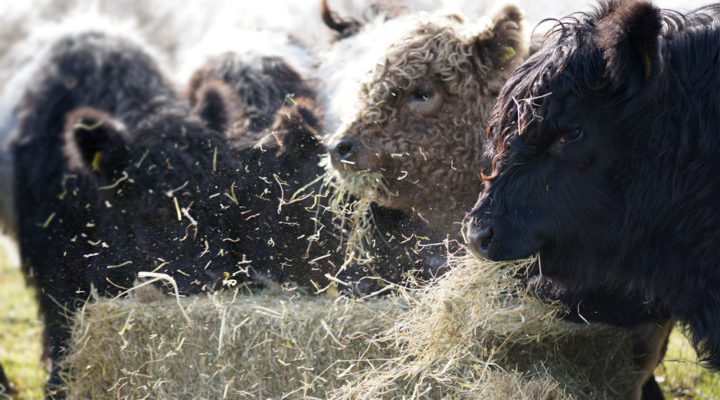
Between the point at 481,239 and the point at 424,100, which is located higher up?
the point at 424,100

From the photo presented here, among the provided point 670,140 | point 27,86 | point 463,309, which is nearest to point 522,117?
point 670,140

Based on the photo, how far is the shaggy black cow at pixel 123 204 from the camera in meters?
4.23

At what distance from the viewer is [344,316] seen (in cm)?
356

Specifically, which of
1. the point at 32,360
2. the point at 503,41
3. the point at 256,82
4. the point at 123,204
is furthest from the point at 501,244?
the point at 32,360

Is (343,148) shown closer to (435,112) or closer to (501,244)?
(435,112)

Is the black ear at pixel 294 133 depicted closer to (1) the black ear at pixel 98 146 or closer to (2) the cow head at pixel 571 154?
(1) the black ear at pixel 98 146

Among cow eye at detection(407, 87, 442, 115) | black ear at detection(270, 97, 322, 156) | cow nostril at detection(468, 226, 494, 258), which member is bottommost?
cow nostril at detection(468, 226, 494, 258)

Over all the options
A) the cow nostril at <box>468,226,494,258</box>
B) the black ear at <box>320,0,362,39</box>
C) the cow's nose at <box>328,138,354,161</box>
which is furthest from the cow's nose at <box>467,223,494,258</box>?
the black ear at <box>320,0,362,39</box>

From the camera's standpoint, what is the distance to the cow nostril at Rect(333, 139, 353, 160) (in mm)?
3922

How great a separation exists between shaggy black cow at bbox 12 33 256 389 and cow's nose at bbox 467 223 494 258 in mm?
1597

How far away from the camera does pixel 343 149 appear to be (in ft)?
12.9

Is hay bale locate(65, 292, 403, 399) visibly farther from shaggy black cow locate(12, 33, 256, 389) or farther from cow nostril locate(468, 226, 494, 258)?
cow nostril locate(468, 226, 494, 258)

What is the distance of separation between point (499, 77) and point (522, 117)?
109 cm

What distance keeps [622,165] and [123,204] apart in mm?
2943
